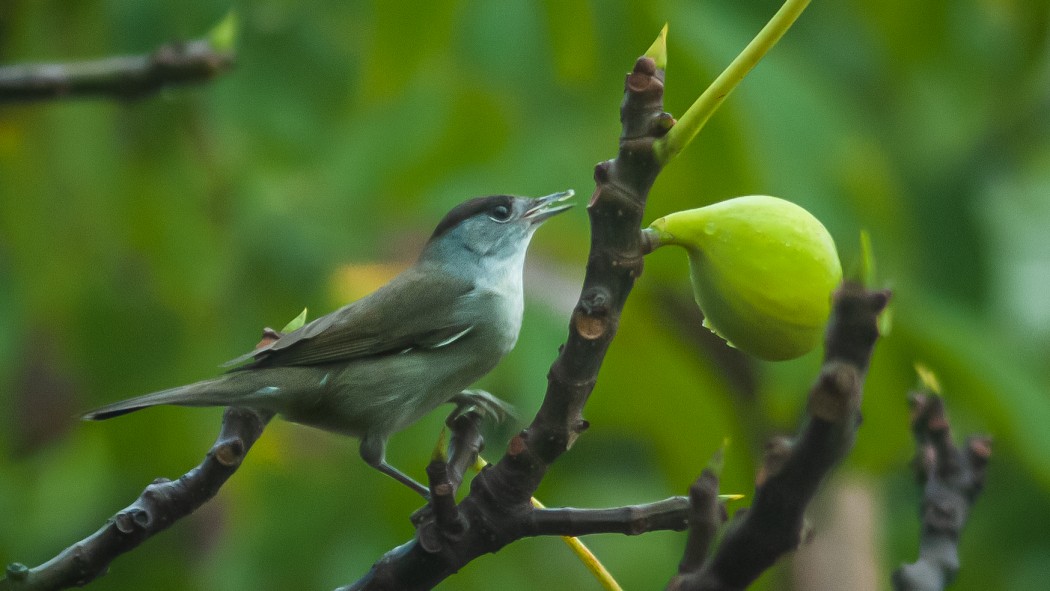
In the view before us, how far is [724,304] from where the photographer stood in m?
2.06

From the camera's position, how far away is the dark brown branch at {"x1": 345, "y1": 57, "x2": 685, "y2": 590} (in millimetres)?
1845

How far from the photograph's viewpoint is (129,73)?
151 inches

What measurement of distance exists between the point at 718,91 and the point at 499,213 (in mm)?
2504

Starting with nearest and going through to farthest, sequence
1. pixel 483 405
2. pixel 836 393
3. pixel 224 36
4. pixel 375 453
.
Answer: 1. pixel 836 393
2. pixel 483 405
3. pixel 375 453
4. pixel 224 36

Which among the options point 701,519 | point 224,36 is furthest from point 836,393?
point 224,36

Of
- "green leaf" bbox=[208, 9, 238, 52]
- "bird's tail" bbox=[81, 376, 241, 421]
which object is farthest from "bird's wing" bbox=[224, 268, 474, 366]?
"green leaf" bbox=[208, 9, 238, 52]

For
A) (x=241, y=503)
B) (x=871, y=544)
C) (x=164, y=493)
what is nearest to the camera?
(x=164, y=493)

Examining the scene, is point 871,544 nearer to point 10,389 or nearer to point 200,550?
point 200,550

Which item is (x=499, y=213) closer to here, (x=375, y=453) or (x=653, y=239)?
(x=375, y=453)

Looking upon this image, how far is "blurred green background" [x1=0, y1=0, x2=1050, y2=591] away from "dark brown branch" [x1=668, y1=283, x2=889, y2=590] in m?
1.97

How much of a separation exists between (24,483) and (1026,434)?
4470mm

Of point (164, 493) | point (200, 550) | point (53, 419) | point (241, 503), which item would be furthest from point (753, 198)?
point (200, 550)

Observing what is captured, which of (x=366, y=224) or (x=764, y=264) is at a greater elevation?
(x=764, y=264)

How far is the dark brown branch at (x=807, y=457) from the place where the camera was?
1523mm
